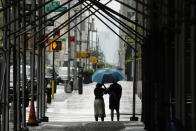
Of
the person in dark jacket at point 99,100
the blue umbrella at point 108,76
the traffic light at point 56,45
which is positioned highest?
the traffic light at point 56,45

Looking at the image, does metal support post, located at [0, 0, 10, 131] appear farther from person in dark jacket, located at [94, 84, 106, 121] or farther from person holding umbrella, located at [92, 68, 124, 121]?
person holding umbrella, located at [92, 68, 124, 121]

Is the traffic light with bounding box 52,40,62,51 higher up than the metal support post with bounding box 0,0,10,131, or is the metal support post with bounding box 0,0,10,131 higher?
the traffic light with bounding box 52,40,62,51

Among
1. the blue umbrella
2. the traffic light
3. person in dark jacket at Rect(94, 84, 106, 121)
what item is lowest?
person in dark jacket at Rect(94, 84, 106, 121)

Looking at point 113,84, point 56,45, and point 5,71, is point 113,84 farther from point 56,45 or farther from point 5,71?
point 56,45

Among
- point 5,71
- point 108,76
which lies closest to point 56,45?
point 108,76

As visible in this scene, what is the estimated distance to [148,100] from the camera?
45.4 ft

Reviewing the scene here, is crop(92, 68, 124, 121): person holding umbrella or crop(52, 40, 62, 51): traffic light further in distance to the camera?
crop(52, 40, 62, 51): traffic light

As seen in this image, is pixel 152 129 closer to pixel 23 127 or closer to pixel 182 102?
pixel 23 127

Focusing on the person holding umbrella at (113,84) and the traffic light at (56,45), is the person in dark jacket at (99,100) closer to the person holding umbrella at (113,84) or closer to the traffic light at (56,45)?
the person holding umbrella at (113,84)

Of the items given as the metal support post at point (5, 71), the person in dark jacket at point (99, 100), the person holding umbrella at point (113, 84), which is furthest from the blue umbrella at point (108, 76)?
the metal support post at point (5, 71)

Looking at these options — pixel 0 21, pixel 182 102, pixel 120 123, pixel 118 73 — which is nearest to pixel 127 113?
pixel 118 73

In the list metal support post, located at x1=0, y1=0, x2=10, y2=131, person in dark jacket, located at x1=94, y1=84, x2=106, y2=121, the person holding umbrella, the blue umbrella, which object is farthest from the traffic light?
metal support post, located at x1=0, y1=0, x2=10, y2=131

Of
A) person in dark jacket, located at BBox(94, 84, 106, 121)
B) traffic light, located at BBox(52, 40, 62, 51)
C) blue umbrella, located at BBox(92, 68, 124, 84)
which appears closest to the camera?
person in dark jacket, located at BBox(94, 84, 106, 121)

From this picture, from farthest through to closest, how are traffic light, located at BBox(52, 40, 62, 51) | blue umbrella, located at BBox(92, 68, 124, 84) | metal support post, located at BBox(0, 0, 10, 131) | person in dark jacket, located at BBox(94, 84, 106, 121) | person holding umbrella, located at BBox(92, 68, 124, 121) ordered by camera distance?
traffic light, located at BBox(52, 40, 62, 51), blue umbrella, located at BBox(92, 68, 124, 84), person holding umbrella, located at BBox(92, 68, 124, 121), person in dark jacket, located at BBox(94, 84, 106, 121), metal support post, located at BBox(0, 0, 10, 131)
